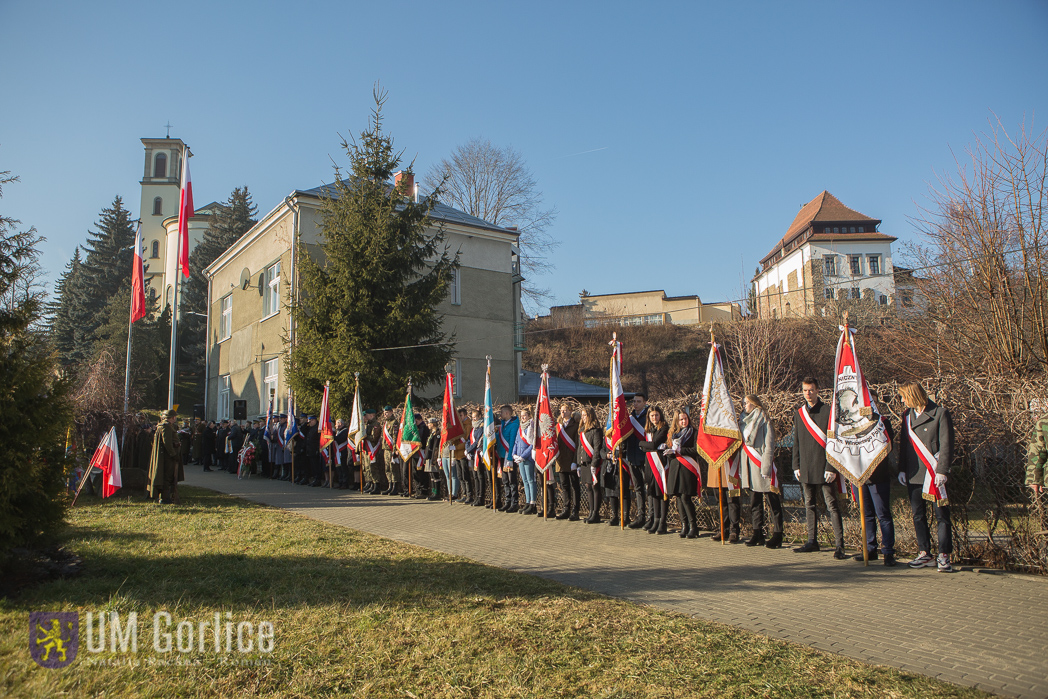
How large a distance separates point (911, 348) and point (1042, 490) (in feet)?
41.9

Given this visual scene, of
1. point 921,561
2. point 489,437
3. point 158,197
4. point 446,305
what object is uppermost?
point 158,197

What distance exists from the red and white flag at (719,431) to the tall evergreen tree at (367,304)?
1318cm

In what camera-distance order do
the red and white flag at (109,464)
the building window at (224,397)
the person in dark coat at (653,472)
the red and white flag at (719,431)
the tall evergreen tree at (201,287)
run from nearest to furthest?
the red and white flag at (719,431)
the person in dark coat at (653,472)
the red and white flag at (109,464)
the building window at (224,397)
the tall evergreen tree at (201,287)

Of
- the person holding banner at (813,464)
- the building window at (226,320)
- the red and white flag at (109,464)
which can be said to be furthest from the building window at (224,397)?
the person holding banner at (813,464)

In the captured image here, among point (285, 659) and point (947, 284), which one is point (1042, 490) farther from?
point (947, 284)

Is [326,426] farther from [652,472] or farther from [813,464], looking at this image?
[813,464]

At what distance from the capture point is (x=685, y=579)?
279 inches

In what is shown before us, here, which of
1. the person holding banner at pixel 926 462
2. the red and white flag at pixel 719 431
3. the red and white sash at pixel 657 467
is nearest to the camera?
the person holding banner at pixel 926 462

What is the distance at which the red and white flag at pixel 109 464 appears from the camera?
12.6 m

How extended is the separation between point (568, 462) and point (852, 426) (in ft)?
17.0

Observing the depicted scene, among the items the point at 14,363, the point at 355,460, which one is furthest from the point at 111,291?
the point at 14,363

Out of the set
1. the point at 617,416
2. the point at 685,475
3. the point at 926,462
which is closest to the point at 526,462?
the point at 617,416

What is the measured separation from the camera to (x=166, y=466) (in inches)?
531

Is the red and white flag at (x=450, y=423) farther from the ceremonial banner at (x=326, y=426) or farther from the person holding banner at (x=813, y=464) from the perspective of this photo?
the person holding banner at (x=813, y=464)
